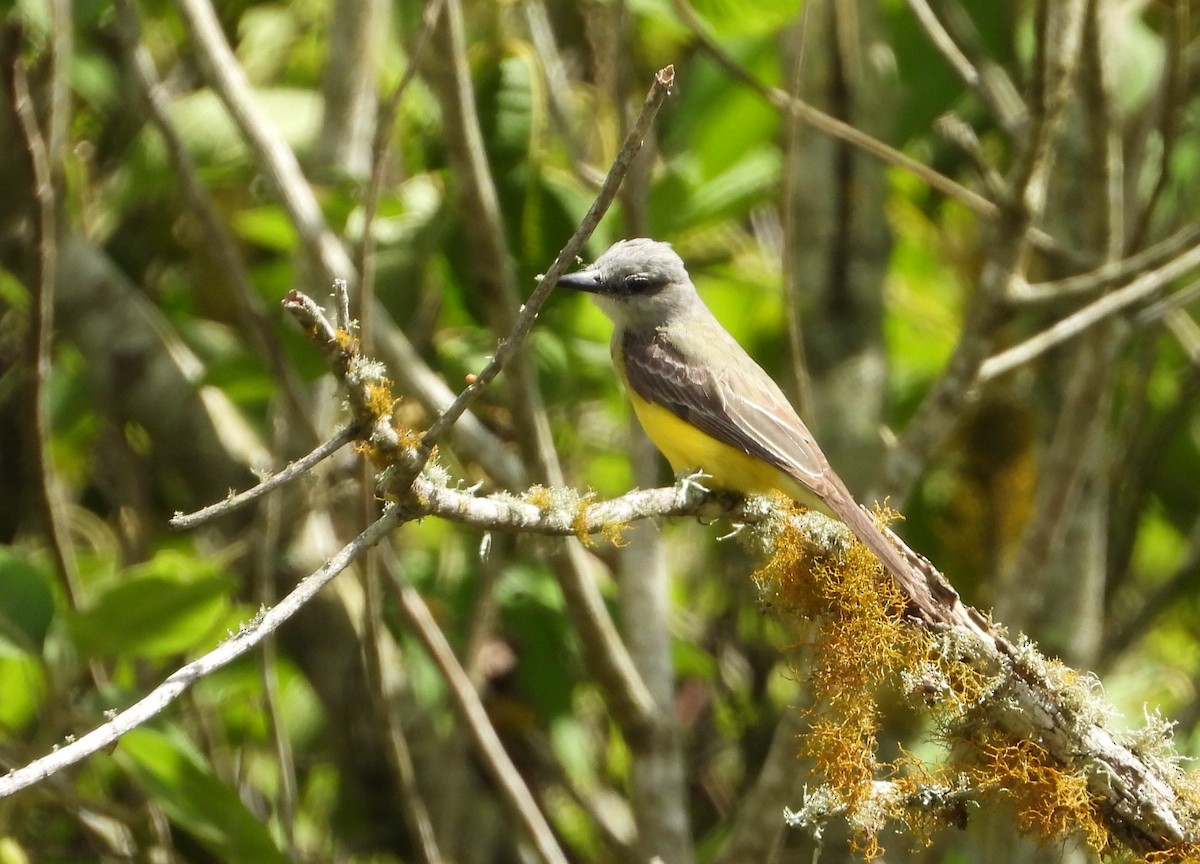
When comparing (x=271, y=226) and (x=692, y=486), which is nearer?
(x=692, y=486)

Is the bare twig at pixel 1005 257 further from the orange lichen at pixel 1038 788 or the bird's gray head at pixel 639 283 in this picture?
the orange lichen at pixel 1038 788

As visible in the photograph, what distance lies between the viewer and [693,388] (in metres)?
4.19

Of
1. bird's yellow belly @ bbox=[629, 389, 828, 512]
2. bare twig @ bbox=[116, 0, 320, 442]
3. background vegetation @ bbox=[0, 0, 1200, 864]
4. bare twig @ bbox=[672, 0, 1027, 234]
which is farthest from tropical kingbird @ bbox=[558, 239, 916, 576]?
bare twig @ bbox=[116, 0, 320, 442]

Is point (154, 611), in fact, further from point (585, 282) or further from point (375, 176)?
point (585, 282)

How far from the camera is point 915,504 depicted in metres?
4.94

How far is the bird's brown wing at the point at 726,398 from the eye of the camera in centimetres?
386

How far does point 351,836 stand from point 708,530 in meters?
1.74

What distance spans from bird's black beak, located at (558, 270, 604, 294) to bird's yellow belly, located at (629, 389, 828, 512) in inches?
12.5

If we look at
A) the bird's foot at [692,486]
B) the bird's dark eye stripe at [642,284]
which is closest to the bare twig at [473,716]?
→ the bird's foot at [692,486]

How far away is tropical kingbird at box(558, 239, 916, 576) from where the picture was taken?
153 inches

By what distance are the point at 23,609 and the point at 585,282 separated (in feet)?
5.62

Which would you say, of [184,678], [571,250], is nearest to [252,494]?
[184,678]

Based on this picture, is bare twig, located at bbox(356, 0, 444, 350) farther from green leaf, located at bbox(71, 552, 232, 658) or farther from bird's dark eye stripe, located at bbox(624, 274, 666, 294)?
bird's dark eye stripe, located at bbox(624, 274, 666, 294)

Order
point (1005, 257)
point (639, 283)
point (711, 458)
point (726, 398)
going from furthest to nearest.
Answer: point (639, 283), point (726, 398), point (711, 458), point (1005, 257)
